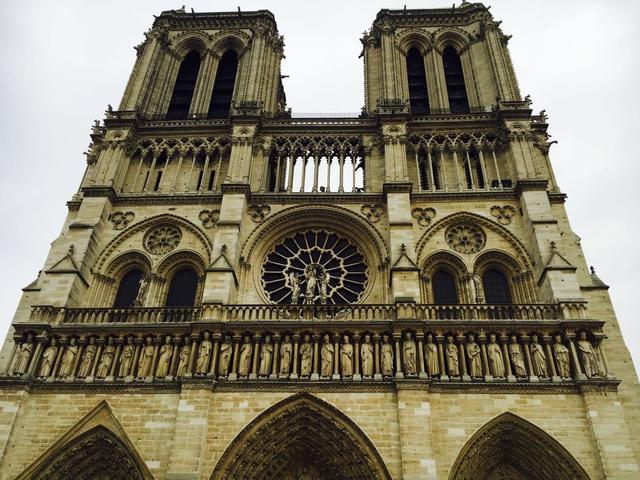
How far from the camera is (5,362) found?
15758mm

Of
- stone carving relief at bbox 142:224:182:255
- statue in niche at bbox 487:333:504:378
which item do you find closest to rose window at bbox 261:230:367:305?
stone carving relief at bbox 142:224:182:255

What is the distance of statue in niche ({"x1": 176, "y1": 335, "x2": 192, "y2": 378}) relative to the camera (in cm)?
1419

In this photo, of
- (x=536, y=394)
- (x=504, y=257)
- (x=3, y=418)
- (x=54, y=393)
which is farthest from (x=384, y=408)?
(x=3, y=418)

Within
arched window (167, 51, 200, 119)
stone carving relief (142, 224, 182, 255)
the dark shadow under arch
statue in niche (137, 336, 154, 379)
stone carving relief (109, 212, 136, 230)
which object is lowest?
the dark shadow under arch

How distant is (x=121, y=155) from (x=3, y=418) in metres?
9.65

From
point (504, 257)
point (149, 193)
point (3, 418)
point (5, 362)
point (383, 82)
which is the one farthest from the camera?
point (383, 82)

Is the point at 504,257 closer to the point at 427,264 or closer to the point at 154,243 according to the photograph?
the point at 427,264

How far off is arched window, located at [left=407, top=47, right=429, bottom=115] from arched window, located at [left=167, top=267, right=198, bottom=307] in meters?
10.9

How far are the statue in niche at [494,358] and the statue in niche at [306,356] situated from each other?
4.57 meters

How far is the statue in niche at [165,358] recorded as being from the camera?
14344 millimetres

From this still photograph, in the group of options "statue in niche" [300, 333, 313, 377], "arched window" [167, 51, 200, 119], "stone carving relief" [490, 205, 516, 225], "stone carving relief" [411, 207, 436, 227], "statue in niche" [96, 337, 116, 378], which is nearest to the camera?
"statue in niche" [300, 333, 313, 377]

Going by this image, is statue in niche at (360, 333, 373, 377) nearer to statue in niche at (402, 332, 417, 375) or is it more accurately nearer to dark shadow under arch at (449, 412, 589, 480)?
statue in niche at (402, 332, 417, 375)

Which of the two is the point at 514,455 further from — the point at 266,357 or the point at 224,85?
the point at 224,85

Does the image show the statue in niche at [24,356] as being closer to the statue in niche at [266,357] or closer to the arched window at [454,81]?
the statue in niche at [266,357]
